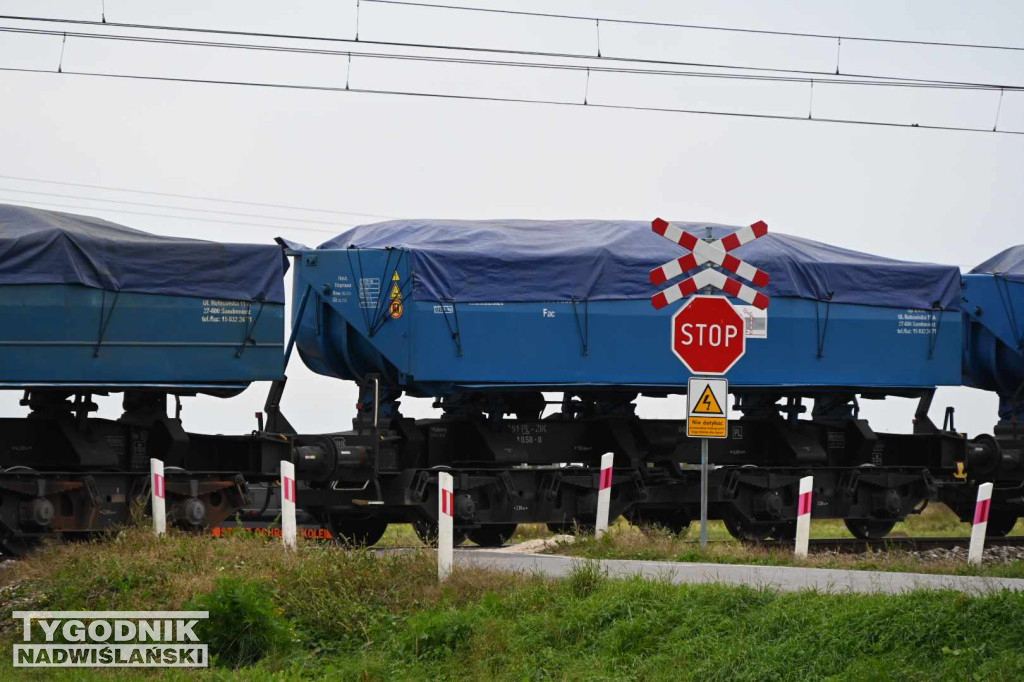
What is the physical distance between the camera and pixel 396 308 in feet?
59.4

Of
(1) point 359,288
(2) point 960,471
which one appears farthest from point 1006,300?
(1) point 359,288

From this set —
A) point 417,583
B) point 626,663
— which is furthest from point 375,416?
point 626,663

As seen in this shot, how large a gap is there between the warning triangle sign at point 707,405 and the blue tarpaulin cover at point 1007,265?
31.3 ft

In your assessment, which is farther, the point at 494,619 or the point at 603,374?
the point at 603,374

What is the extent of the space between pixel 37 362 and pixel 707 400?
25.1 ft

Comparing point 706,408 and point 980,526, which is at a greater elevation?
point 706,408

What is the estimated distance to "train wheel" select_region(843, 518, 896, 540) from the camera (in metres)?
21.9

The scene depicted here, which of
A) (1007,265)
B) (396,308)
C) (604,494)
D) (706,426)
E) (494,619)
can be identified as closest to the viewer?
(494,619)

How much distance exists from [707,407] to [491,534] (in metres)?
6.05

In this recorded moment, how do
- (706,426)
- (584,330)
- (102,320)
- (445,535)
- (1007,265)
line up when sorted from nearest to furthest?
1. (445,535)
2. (706,426)
3. (102,320)
4. (584,330)
5. (1007,265)

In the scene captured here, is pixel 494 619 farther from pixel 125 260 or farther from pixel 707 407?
pixel 125 260

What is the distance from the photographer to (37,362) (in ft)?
52.6

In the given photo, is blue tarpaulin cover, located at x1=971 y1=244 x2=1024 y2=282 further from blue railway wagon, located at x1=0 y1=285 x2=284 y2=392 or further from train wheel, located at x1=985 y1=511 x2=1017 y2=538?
blue railway wagon, located at x1=0 y1=285 x2=284 y2=392

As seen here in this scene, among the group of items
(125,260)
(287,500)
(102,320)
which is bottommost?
(287,500)
